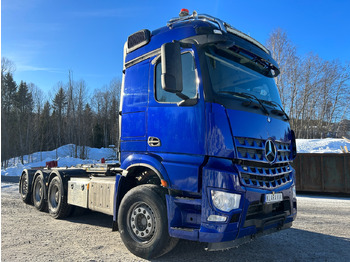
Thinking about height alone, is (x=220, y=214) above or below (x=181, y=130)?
below

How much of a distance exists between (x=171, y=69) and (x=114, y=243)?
318 centimetres

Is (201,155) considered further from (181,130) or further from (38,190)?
(38,190)

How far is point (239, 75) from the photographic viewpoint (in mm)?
4039

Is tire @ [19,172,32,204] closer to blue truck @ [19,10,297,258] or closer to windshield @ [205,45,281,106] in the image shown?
blue truck @ [19,10,297,258]

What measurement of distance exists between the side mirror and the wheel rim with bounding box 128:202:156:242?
1756 millimetres

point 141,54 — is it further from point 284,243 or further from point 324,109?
point 324,109

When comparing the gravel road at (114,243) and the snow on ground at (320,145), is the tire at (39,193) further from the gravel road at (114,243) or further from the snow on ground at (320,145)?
the snow on ground at (320,145)

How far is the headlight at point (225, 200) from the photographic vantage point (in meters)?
3.17

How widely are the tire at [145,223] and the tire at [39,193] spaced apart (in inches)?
171

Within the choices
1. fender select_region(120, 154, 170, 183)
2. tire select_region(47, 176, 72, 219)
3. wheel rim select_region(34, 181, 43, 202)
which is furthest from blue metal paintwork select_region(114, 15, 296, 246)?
wheel rim select_region(34, 181, 43, 202)

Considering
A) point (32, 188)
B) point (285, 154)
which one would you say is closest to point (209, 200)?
point (285, 154)

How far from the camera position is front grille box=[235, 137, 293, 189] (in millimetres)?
3357

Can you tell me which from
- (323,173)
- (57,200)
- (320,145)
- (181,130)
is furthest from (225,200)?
(320,145)

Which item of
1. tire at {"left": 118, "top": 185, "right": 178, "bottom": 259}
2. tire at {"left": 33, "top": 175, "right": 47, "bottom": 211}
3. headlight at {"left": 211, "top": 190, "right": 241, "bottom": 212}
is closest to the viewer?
headlight at {"left": 211, "top": 190, "right": 241, "bottom": 212}
